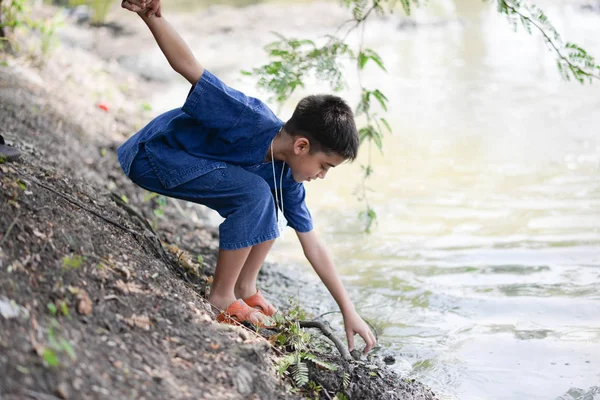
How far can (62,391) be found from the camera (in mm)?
2068

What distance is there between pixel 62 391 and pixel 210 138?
175 cm

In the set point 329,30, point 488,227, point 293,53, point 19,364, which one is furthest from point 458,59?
point 19,364

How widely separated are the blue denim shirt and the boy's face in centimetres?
16

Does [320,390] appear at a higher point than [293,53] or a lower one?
lower

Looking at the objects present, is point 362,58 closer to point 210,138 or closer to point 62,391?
point 210,138

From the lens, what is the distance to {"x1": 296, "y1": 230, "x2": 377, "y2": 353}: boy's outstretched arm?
11.8ft

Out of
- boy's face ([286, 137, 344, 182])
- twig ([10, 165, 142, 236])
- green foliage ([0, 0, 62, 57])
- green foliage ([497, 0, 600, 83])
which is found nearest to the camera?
twig ([10, 165, 142, 236])

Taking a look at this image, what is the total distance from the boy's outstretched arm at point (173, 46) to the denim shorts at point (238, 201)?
1.60ft

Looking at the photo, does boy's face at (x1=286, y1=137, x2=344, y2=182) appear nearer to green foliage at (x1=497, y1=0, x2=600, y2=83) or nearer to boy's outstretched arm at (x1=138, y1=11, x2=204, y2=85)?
boy's outstretched arm at (x1=138, y1=11, x2=204, y2=85)

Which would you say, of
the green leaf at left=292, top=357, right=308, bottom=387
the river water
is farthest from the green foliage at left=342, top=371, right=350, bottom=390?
the river water

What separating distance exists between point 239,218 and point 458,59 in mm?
9473

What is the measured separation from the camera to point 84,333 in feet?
7.91

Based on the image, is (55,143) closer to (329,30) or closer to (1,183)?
(1,183)

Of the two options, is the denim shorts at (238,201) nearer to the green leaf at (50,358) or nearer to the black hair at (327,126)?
the black hair at (327,126)
